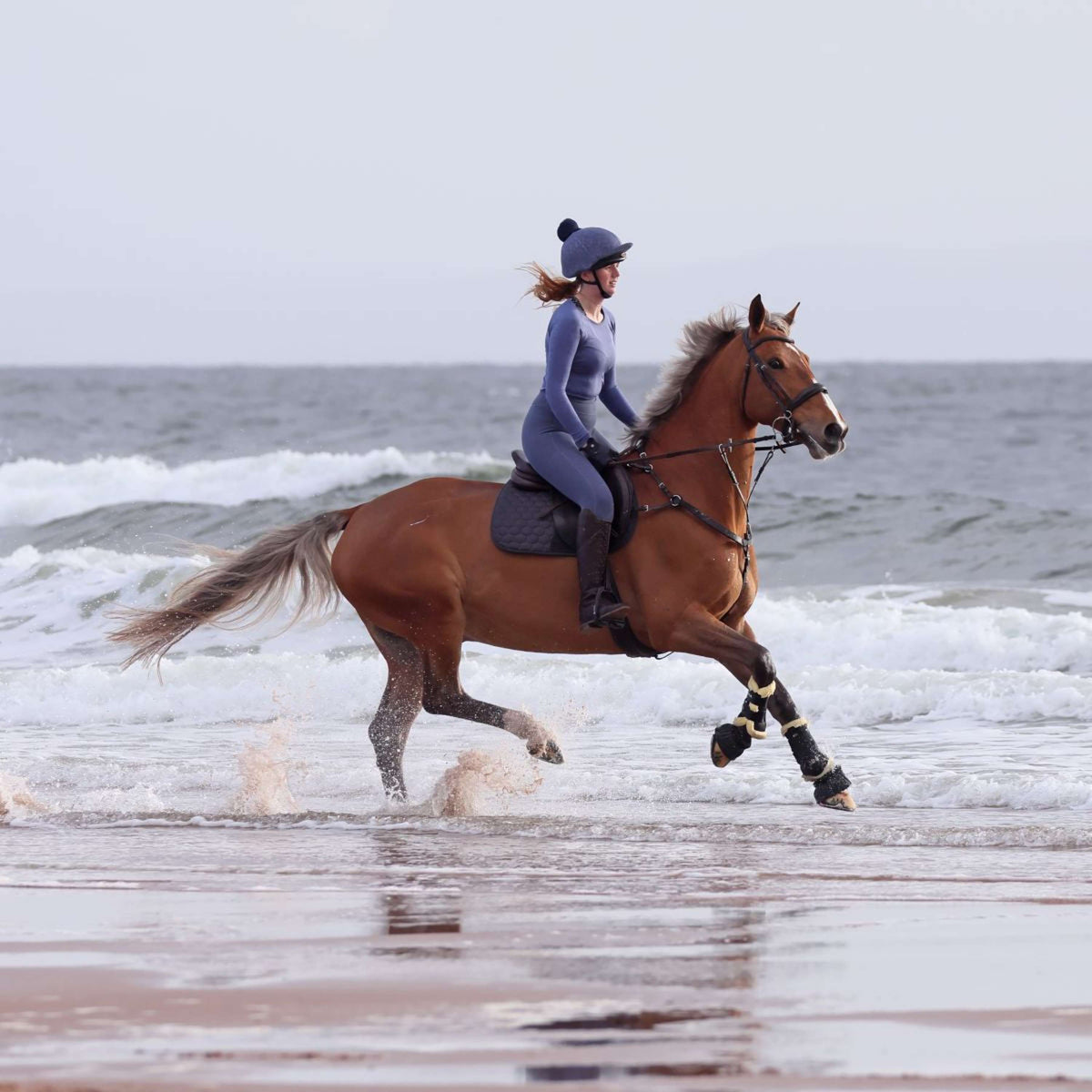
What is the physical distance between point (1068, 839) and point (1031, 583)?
12.6 meters

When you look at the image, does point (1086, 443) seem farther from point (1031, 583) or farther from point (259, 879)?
point (259, 879)

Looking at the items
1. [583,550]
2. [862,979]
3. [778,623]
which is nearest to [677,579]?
[583,550]

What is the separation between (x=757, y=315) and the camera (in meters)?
7.91

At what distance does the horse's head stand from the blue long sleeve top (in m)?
0.66

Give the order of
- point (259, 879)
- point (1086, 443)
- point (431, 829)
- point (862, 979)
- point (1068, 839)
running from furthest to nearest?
point (1086, 443) < point (431, 829) < point (1068, 839) < point (259, 879) < point (862, 979)

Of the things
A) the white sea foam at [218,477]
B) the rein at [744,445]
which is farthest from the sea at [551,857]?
the white sea foam at [218,477]

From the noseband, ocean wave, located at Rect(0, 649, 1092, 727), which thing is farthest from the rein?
ocean wave, located at Rect(0, 649, 1092, 727)

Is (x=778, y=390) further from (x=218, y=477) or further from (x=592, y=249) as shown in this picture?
(x=218, y=477)

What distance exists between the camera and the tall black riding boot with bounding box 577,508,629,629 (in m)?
8.09

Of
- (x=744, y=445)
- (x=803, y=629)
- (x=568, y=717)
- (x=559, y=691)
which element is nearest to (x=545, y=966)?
(x=744, y=445)

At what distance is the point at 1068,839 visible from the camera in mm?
7277

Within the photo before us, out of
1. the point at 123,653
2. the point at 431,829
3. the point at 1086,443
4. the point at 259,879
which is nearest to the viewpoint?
the point at 259,879

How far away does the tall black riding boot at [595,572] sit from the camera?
8086 mm

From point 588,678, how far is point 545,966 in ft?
27.0
